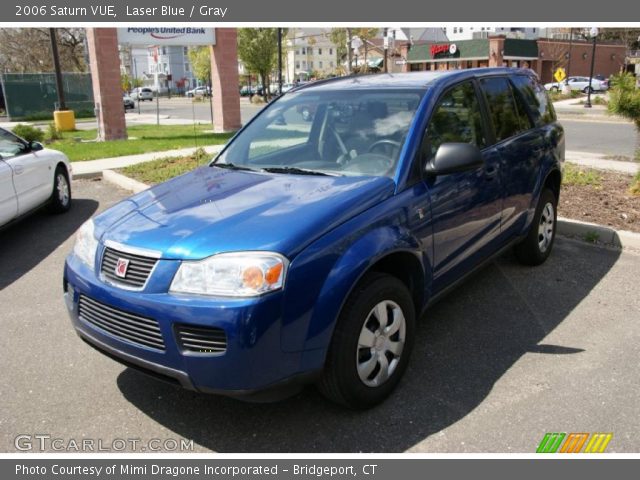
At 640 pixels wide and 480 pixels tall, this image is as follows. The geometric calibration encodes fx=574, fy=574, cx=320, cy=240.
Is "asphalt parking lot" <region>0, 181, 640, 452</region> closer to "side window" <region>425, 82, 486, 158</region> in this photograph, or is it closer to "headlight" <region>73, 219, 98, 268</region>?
"headlight" <region>73, 219, 98, 268</region>

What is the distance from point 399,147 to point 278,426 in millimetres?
1833

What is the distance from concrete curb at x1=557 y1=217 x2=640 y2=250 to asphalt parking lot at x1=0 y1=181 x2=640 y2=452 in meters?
1.27

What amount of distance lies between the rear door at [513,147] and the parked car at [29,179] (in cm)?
530

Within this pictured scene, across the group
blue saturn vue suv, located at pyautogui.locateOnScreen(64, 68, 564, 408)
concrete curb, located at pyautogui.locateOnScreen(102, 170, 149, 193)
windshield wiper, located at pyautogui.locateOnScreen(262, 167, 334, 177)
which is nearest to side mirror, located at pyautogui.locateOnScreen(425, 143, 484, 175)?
blue saturn vue suv, located at pyautogui.locateOnScreen(64, 68, 564, 408)

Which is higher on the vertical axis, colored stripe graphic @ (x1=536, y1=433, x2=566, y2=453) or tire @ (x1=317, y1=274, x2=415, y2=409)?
tire @ (x1=317, y1=274, x2=415, y2=409)

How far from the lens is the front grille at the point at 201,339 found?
2.66 meters

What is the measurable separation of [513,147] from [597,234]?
89.0 inches

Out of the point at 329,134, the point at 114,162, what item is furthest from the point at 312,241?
the point at 114,162

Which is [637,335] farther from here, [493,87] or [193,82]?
[193,82]

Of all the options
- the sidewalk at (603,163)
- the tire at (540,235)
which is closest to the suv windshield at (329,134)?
the tire at (540,235)

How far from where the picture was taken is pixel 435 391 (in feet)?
11.4

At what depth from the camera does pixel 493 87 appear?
469 cm

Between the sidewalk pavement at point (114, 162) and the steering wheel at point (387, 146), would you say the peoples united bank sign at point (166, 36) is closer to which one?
the sidewalk pavement at point (114, 162)

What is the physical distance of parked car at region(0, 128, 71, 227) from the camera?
6.57 metres
